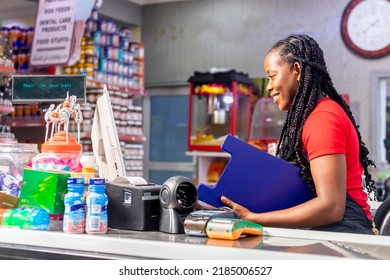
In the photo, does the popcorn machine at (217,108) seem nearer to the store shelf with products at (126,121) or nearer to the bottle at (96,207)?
the store shelf with products at (126,121)

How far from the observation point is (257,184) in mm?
1940

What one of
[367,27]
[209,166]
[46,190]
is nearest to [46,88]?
[46,190]

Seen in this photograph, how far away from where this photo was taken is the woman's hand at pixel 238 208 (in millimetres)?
1874

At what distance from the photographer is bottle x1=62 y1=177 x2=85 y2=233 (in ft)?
5.50

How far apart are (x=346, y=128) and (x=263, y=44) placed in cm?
617

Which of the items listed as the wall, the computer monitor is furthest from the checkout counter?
the wall

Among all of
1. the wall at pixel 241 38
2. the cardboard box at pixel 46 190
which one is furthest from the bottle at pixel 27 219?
the wall at pixel 241 38

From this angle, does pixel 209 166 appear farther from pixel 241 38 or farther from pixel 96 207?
pixel 96 207

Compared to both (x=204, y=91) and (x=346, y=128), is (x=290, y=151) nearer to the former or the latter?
(x=346, y=128)

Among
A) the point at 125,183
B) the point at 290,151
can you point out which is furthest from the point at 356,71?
the point at 125,183

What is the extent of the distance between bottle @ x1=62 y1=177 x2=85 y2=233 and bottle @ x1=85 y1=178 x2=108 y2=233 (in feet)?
0.07

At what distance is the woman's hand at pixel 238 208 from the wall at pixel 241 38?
5718mm

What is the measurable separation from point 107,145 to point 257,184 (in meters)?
0.59

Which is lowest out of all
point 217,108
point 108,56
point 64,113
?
point 64,113
